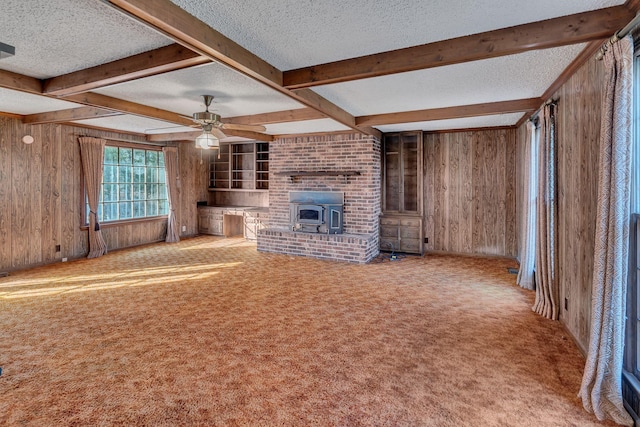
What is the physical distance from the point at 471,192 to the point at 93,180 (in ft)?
23.6

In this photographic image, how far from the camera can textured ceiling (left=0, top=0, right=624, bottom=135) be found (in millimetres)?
2088

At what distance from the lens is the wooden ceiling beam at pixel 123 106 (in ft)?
12.8

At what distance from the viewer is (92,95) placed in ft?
13.0

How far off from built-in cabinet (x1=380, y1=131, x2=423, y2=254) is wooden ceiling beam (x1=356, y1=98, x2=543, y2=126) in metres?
1.67

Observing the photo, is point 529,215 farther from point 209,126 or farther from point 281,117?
point 209,126

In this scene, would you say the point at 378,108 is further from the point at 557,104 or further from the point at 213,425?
the point at 213,425

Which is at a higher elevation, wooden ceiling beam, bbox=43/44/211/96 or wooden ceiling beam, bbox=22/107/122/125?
wooden ceiling beam, bbox=22/107/122/125

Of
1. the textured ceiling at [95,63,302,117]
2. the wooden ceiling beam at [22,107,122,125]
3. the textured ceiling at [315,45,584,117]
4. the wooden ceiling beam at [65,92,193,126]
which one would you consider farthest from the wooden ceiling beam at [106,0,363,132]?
the wooden ceiling beam at [22,107,122,125]

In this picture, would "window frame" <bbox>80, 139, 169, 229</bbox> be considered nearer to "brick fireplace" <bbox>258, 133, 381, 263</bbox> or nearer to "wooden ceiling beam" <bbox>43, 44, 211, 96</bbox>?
"brick fireplace" <bbox>258, 133, 381, 263</bbox>

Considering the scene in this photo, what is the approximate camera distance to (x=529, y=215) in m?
4.41

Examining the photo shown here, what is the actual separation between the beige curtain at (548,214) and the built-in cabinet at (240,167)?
20.5 feet

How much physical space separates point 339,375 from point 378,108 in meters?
3.53

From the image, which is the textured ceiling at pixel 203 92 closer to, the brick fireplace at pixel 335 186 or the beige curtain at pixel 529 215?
the brick fireplace at pixel 335 186

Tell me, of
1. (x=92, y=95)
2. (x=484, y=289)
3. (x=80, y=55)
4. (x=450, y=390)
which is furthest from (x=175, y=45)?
(x=484, y=289)
